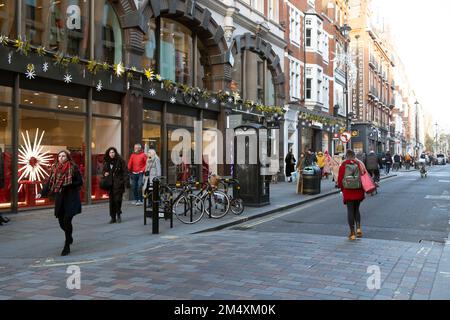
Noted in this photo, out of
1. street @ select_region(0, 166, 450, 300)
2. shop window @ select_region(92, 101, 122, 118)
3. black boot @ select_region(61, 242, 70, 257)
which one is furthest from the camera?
shop window @ select_region(92, 101, 122, 118)

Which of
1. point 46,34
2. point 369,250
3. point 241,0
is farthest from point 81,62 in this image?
point 241,0

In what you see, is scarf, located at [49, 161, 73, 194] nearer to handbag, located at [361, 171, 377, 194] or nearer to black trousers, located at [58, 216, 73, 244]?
black trousers, located at [58, 216, 73, 244]

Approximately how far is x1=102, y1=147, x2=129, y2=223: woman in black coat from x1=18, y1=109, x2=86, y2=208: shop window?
2399 millimetres

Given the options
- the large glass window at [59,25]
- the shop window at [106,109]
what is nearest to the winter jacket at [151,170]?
the shop window at [106,109]

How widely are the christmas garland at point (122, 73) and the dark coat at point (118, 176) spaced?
11.4ft

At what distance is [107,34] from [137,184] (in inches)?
200

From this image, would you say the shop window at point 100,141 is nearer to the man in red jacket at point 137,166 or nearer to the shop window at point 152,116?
the man in red jacket at point 137,166

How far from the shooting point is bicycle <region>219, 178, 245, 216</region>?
12812mm

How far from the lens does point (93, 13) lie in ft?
48.8

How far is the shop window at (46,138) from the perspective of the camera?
12570 millimetres

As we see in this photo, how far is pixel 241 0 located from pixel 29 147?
14.4 metres

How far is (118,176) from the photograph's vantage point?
11164mm

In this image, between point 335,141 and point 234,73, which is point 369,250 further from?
point 335,141

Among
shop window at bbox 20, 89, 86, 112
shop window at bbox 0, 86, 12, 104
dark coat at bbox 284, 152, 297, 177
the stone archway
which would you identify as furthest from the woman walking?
dark coat at bbox 284, 152, 297, 177
